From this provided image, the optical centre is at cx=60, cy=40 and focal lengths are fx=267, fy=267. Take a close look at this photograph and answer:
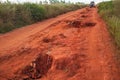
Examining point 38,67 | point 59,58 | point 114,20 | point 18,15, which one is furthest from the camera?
point 18,15

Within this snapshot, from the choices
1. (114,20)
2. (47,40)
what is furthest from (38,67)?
(114,20)

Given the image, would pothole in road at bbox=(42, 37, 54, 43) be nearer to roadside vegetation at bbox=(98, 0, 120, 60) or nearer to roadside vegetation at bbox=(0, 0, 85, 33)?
roadside vegetation at bbox=(98, 0, 120, 60)

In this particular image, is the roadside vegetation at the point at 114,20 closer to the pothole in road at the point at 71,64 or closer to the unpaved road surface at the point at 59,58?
the unpaved road surface at the point at 59,58

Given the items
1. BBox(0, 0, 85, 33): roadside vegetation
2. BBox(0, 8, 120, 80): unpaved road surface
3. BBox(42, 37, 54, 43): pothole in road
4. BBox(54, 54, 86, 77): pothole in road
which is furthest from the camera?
BBox(0, 0, 85, 33): roadside vegetation

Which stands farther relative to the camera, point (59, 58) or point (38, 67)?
point (59, 58)

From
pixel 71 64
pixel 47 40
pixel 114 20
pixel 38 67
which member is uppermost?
pixel 114 20

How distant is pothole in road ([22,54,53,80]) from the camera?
787 centimetres

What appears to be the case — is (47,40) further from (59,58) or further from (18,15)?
(18,15)

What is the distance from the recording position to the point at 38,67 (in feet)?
27.8

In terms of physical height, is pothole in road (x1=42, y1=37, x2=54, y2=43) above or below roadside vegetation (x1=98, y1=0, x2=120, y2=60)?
below

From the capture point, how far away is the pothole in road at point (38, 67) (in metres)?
7.87

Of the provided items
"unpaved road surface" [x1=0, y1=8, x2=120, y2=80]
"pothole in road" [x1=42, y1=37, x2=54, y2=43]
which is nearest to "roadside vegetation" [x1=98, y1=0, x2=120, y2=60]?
"unpaved road surface" [x1=0, y1=8, x2=120, y2=80]

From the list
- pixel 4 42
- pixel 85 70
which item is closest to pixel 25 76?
pixel 85 70

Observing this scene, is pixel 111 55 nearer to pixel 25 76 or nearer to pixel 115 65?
pixel 115 65
